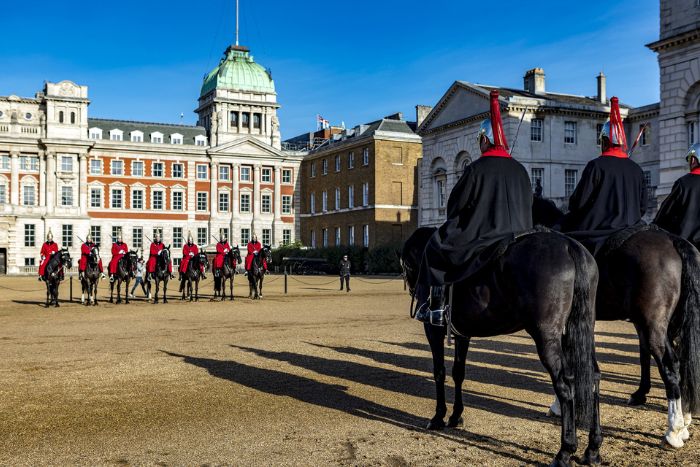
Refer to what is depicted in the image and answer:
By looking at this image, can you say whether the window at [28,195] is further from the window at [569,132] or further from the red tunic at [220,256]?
the window at [569,132]

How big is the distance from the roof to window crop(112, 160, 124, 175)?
3288 millimetres

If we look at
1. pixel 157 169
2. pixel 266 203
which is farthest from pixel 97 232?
pixel 266 203

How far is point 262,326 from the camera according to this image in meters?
16.9

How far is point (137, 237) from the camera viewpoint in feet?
245

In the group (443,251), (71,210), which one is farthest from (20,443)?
(71,210)

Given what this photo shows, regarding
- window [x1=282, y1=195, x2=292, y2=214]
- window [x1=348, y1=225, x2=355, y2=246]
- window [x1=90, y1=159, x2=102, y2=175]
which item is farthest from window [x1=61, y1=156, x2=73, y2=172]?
window [x1=348, y1=225, x2=355, y2=246]

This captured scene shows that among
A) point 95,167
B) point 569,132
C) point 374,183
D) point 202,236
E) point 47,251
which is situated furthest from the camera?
point 202,236

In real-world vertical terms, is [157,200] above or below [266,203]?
above

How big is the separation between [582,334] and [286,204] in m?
73.9

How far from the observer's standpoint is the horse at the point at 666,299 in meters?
6.77

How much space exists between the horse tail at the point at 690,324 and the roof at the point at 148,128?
73446 millimetres

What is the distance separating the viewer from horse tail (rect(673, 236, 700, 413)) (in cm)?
682

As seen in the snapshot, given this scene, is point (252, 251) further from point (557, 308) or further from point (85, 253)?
point (557, 308)

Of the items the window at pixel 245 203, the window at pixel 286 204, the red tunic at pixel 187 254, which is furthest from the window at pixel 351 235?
the red tunic at pixel 187 254
